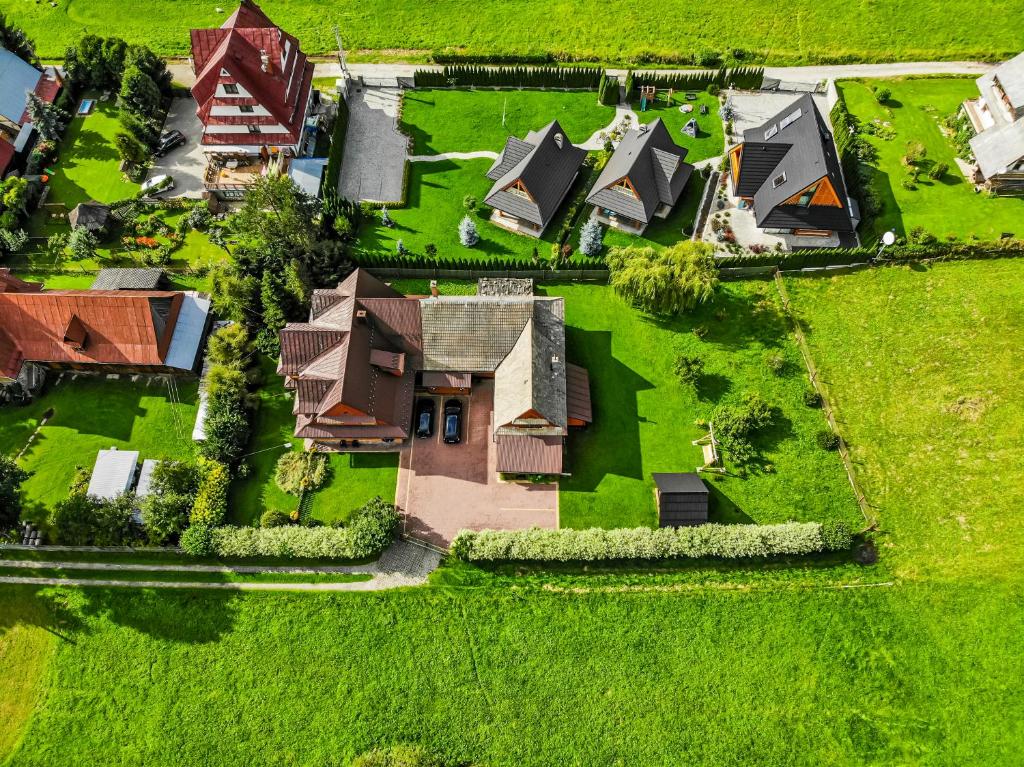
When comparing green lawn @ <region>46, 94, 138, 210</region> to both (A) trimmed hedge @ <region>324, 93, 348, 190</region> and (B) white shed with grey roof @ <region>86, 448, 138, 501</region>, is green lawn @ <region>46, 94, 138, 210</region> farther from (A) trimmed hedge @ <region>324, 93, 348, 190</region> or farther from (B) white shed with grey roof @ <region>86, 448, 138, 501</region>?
(B) white shed with grey roof @ <region>86, 448, 138, 501</region>

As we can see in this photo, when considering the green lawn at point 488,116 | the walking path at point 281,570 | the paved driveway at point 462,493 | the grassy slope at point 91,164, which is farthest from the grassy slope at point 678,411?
the grassy slope at point 91,164

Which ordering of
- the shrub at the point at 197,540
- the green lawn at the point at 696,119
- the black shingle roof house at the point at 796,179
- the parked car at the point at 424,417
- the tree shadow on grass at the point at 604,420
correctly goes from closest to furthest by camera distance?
the shrub at the point at 197,540 → the tree shadow on grass at the point at 604,420 → the parked car at the point at 424,417 → the black shingle roof house at the point at 796,179 → the green lawn at the point at 696,119

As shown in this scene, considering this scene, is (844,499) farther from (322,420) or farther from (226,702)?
(226,702)

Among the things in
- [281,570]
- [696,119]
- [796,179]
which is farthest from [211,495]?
[696,119]

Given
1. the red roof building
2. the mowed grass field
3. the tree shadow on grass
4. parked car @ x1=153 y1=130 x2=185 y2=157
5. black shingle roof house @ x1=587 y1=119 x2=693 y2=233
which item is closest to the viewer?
the tree shadow on grass

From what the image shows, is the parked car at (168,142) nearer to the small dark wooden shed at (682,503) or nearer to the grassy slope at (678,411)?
the grassy slope at (678,411)

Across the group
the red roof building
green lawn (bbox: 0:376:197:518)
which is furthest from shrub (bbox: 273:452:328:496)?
the red roof building

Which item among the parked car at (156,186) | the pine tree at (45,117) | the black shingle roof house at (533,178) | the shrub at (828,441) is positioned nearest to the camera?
the shrub at (828,441)
